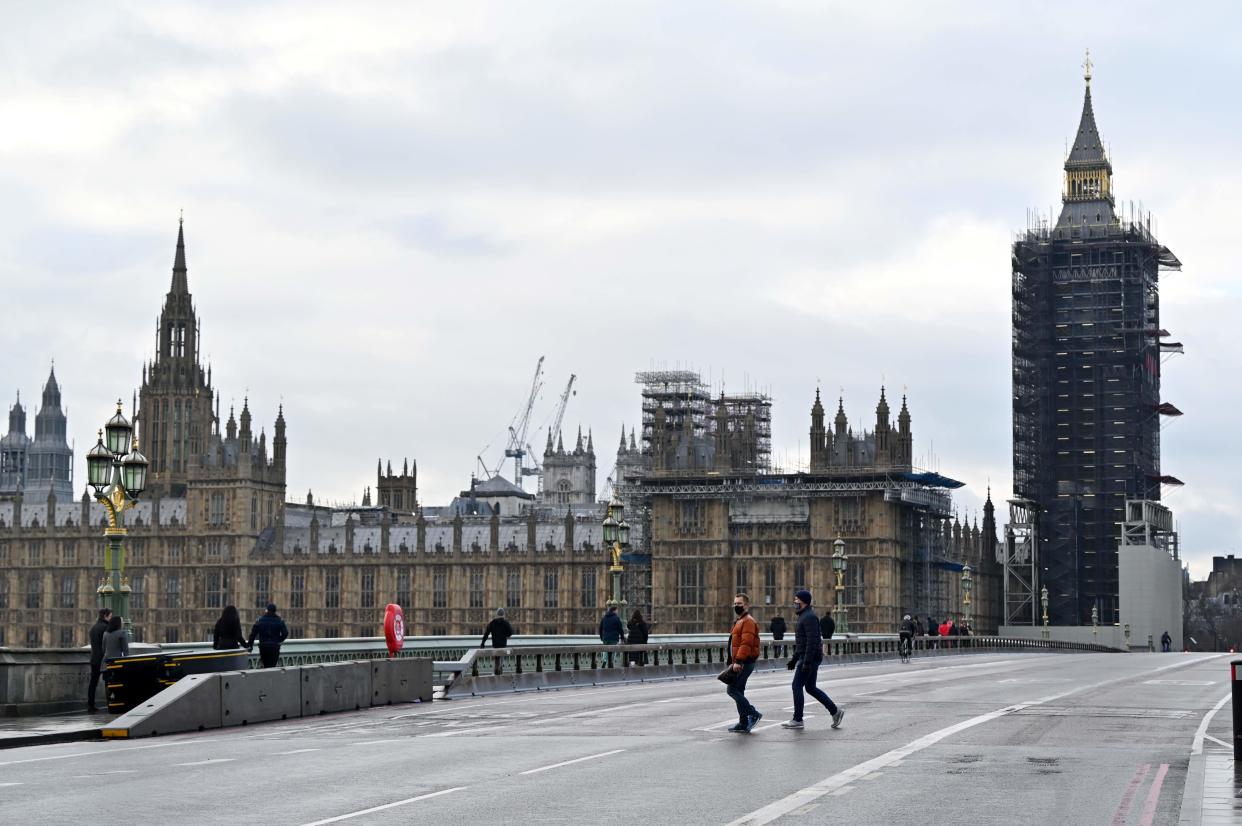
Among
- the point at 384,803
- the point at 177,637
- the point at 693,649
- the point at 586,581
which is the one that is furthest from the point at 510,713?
the point at 177,637

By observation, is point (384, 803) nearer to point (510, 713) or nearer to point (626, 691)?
point (510, 713)

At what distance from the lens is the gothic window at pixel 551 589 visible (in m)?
151

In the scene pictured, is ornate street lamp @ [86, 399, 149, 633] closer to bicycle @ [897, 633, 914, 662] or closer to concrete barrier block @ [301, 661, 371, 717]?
concrete barrier block @ [301, 661, 371, 717]

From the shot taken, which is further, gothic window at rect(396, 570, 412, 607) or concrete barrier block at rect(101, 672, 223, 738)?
gothic window at rect(396, 570, 412, 607)

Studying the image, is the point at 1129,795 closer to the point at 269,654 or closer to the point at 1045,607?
the point at 269,654

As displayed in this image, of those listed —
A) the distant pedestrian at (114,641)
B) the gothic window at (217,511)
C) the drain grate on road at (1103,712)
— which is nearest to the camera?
the drain grate on road at (1103,712)

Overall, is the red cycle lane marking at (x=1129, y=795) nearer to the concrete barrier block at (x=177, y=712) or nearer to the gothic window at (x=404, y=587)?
the concrete barrier block at (x=177, y=712)

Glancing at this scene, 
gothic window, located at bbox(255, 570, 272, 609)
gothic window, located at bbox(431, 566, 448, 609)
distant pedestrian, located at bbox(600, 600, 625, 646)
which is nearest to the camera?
distant pedestrian, located at bbox(600, 600, 625, 646)

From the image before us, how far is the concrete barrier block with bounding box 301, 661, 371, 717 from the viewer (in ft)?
106

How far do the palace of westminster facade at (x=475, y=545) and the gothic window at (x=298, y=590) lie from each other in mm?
188

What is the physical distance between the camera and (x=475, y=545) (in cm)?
15475

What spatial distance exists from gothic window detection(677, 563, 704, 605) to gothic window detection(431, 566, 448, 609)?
25.0 metres

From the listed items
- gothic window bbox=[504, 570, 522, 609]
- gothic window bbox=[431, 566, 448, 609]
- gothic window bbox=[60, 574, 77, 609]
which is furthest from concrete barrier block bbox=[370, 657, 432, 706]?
gothic window bbox=[60, 574, 77, 609]

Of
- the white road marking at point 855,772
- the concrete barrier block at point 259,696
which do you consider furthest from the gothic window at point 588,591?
the concrete barrier block at point 259,696
